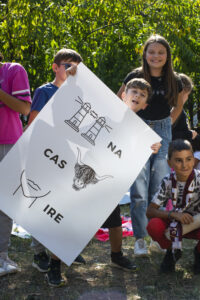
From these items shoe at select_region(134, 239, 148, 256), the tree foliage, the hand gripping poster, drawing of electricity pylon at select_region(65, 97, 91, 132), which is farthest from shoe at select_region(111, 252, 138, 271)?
the tree foliage

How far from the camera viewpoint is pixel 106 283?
3020mm

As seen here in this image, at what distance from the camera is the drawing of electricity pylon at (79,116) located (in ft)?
8.90

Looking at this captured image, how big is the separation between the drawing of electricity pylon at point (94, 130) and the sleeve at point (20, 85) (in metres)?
0.59

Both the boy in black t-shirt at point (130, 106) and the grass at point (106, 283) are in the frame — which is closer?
the grass at point (106, 283)

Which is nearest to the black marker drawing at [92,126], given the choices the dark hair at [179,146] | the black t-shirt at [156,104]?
the dark hair at [179,146]

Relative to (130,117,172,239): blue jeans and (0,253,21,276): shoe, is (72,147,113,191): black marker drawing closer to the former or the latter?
(0,253,21,276): shoe

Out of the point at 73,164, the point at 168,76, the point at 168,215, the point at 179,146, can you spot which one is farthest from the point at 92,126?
the point at 168,76

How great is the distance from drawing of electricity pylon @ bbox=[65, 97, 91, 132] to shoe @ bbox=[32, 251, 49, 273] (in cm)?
98

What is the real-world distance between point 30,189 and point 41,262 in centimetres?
79

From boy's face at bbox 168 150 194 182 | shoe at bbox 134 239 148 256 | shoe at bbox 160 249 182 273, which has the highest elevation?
boy's face at bbox 168 150 194 182

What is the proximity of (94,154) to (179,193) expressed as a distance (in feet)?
2.58

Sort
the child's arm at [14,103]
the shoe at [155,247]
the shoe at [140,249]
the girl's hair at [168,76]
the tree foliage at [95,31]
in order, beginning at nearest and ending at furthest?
1. the child's arm at [14,103]
2. the shoe at [140,249]
3. the girl's hair at [168,76]
4. the shoe at [155,247]
5. the tree foliage at [95,31]

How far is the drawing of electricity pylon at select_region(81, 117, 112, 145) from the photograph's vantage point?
272cm

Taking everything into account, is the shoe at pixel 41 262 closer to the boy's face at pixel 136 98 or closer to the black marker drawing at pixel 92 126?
the black marker drawing at pixel 92 126
